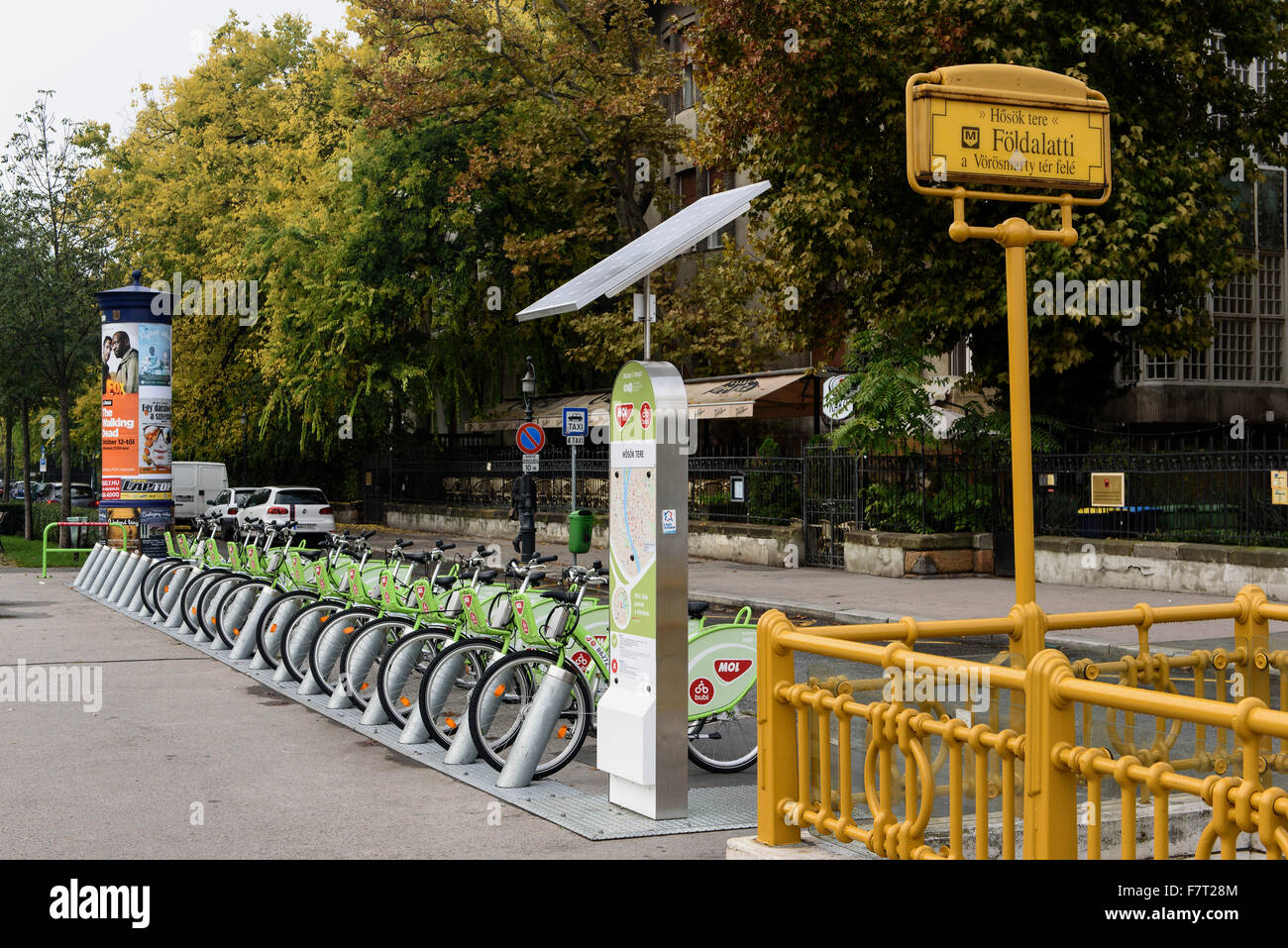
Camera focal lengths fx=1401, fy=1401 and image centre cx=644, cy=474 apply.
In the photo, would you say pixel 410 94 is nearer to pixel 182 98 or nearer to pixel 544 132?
pixel 544 132

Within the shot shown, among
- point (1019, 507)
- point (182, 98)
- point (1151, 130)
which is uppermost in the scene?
point (182, 98)

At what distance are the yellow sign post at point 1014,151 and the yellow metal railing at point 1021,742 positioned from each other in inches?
33.7

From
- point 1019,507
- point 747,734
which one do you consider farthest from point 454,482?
point 1019,507

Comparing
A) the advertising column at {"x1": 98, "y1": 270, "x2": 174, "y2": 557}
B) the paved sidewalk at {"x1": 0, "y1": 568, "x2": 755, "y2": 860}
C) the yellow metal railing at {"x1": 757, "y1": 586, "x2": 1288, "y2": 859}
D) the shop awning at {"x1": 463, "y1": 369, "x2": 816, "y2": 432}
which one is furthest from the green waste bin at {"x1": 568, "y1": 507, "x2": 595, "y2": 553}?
the yellow metal railing at {"x1": 757, "y1": 586, "x2": 1288, "y2": 859}

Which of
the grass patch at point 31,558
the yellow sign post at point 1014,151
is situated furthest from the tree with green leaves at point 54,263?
the yellow sign post at point 1014,151

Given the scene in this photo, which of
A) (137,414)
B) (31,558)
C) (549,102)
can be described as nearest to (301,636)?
(137,414)

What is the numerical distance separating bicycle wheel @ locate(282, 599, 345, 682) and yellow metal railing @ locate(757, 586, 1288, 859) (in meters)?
6.75

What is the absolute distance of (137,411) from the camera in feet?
74.9

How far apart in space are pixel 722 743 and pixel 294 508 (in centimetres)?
2806

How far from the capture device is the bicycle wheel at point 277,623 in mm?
12328

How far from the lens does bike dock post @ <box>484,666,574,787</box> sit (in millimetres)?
7805

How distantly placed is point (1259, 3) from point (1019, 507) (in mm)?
20009

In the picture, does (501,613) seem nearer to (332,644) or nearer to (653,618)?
(653,618)

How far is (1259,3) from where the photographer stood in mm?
22531
